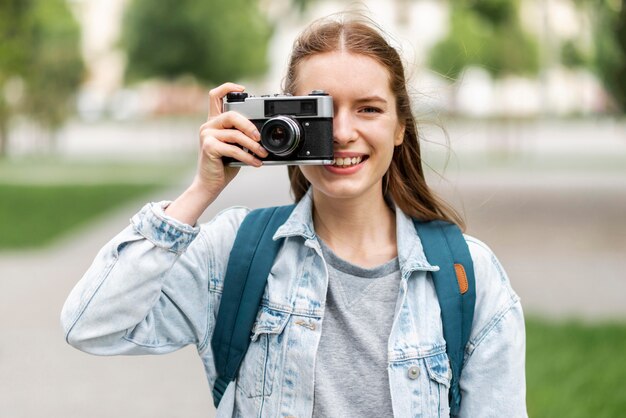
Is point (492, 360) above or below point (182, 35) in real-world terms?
below

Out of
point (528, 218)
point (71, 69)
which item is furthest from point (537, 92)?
point (528, 218)

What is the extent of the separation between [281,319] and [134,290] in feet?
1.02

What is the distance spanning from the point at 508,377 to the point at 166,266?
75 cm

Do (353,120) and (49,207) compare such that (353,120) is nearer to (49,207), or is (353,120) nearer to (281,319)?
(281,319)

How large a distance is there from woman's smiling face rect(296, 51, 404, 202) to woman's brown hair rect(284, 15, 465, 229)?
4cm

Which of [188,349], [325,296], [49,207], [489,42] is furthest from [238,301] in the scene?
[489,42]

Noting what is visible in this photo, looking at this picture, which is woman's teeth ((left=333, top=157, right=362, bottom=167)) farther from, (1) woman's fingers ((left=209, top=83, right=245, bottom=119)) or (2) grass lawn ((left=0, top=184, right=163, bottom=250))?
(2) grass lawn ((left=0, top=184, right=163, bottom=250))

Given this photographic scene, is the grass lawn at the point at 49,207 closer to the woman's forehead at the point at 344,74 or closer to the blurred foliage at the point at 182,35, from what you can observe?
the woman's forehead at the point at 344,74

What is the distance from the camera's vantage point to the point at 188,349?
6488 millimetres

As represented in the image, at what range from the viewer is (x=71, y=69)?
33.4 metres

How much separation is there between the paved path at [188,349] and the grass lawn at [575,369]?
649 mm

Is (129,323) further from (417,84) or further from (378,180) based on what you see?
(417,84)

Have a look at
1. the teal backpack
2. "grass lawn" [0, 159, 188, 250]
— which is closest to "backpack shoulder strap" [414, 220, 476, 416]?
the teal backpack

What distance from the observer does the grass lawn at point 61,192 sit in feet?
39.8
